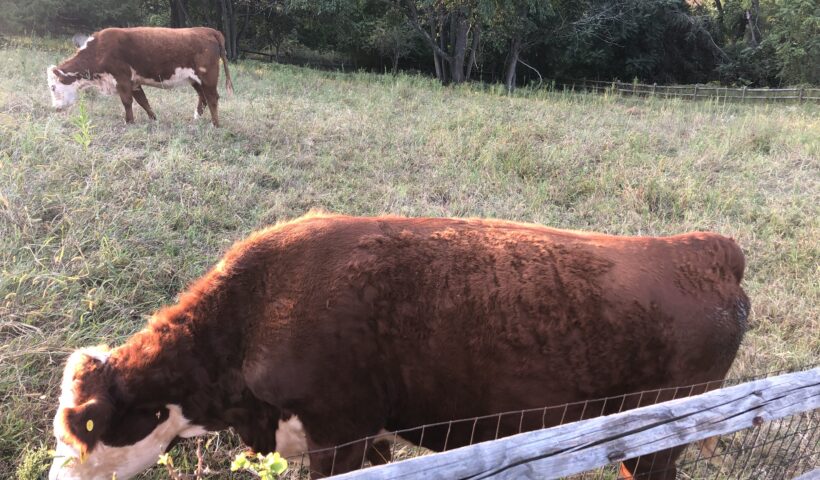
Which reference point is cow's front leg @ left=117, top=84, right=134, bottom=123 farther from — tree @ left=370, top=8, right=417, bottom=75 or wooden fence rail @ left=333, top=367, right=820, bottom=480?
tree @ left=370, top=8, right=417, bottom=75

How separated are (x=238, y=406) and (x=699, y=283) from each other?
2.26 metres

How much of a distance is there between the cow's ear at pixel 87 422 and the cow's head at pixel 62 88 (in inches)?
293

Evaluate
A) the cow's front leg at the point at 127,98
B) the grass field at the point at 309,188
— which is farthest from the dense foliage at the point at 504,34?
the cow's front leg at the point at 127,98

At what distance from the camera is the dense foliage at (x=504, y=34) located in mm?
19922

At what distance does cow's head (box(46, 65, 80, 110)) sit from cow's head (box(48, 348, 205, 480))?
23.7ft

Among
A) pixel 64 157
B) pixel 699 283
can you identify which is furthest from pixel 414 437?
pixel 64 157

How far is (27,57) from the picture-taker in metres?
12.4

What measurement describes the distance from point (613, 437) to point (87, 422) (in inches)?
81.9

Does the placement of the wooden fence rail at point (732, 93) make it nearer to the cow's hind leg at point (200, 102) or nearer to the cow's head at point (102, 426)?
the cow's hind leg at point (200, 102)

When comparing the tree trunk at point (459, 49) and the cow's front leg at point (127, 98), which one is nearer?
the cow's front leg at point (127, 98)

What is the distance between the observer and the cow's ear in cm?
229

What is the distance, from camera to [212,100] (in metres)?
8.77

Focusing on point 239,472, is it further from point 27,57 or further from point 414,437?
point 27,57

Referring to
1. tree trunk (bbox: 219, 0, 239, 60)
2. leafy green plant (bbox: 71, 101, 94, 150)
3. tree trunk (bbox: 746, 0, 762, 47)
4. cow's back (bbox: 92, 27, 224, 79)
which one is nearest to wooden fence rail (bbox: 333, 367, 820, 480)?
leafy green plant (bbox: 71, 101, 94, 150)
